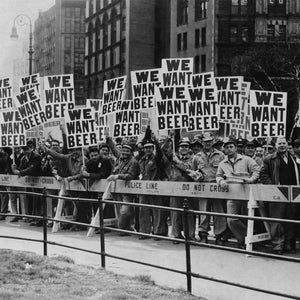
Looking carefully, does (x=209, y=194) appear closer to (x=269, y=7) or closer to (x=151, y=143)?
(x=151, y=143)

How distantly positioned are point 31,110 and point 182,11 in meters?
60.1

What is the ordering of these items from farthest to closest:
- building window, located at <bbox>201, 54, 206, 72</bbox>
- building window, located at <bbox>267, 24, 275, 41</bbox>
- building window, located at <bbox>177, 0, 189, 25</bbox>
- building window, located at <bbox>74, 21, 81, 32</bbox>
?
building window, located at <bbox>74, 21, 81, 32</bbox> < building window, located at <bbox>177, 0, 189, 25</bbox> < building window, located at <bbox>201, 54, 206, 72</bbox> < building window, located at <bbox>267, 24, 275, 41</bbox>

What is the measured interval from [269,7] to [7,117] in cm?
5655

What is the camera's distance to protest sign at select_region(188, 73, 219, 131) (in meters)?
15.3

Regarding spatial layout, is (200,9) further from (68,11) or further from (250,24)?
(68,11)

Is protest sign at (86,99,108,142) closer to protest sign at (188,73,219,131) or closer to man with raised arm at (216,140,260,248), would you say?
protest sign at (188,73,219,131)

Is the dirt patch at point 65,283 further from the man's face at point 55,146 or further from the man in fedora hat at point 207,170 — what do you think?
the man's face at point 55,146

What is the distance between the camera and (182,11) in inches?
3004

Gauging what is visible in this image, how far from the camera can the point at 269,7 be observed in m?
71.8

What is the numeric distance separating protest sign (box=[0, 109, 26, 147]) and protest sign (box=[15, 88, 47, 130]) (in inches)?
25.7

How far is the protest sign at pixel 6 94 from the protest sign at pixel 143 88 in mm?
4710

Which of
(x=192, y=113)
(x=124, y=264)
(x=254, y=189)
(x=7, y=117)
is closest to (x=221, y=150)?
(x=192, y=113)

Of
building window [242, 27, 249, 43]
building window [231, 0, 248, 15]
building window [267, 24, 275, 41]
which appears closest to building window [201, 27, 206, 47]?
building window [231, 0, 248, 15]

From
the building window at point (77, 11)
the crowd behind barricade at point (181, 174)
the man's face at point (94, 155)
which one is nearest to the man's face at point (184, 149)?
the crowd behind barricade at point (181, 174)
